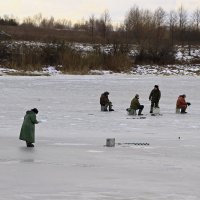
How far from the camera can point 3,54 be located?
60.3 metres

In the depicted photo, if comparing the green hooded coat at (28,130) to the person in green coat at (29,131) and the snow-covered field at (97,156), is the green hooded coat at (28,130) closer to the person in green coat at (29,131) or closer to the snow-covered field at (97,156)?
the person in green coat at (29,131)

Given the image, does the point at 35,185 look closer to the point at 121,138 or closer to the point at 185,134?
the point at 121,138

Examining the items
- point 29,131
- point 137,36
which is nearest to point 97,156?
point 29,131

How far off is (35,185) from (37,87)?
25.6 m

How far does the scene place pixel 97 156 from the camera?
13.1 meters

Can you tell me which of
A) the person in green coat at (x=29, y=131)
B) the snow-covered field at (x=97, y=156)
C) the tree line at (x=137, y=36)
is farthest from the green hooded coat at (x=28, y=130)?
the tree line at (x=137, y=36)

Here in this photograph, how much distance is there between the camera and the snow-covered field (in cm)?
952

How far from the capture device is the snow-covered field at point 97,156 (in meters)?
9.52

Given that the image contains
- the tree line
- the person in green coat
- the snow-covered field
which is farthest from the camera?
the tree line

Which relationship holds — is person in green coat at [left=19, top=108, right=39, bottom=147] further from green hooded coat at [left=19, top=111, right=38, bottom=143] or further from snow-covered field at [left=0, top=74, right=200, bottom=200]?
snow-covered field at [left=0, top=74, right=200, bottom=200]

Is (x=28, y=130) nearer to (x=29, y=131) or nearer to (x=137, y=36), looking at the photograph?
(x=29, y=131)

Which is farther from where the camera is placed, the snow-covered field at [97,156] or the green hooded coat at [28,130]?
the green hooded coat at [28,130]

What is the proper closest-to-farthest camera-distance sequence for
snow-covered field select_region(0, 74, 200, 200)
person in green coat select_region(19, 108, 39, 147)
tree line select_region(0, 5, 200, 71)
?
snow-covered field select_region(0, 74, 200, 200) → person in green coat select_region(19, 108, 39, 147) → tree line select_region(0, 5, 200, 71)

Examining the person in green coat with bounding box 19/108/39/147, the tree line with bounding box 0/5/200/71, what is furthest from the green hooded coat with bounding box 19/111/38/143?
the tree line with bounding box 0/5/200/71
